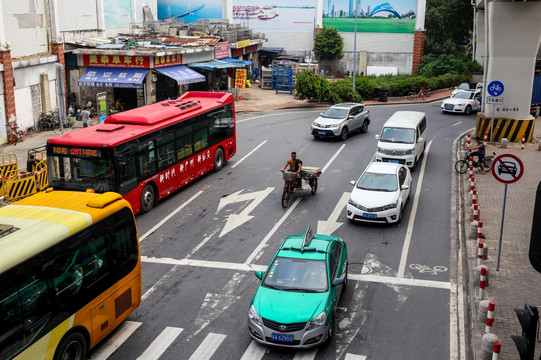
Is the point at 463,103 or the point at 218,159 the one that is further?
the point at 463,103

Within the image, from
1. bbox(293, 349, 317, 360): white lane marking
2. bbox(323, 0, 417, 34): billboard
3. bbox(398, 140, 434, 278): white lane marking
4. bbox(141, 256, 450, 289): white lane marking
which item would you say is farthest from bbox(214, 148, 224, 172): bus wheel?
bbox(323, 0, 417, 34): billboard

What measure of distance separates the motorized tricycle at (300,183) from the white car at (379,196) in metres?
2.22

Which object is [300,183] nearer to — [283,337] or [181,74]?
[283,337]

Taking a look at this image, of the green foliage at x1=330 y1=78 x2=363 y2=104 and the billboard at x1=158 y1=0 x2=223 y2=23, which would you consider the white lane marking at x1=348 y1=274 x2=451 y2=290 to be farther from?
the billboard at x1=158 y1=0 x2=223 y2=23

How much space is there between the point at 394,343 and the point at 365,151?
17360 millimetres

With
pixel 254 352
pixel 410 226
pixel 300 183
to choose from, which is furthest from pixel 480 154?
pixel 254 352

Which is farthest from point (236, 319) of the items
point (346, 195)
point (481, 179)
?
point (481, 179)

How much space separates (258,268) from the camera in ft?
50.0

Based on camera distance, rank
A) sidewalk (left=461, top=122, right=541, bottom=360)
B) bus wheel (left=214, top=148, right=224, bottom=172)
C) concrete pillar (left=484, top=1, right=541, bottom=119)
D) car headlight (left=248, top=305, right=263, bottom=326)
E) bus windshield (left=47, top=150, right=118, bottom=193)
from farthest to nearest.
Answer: concrete pillar (left=484, top=1, right=541, bottom=119) → bus wheel (left=214, top=148, right=224, bottom=172) → bus windshield (left=47, top=150, right=118, bottom=193) → sidewalk (left=461, top=122, right=541, bottom=360) → car headlight (left=248, top=305, right=263, bottom=326)

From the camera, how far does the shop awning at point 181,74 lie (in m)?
38.3

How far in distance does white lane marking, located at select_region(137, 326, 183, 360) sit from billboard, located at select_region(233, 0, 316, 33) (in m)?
53.7

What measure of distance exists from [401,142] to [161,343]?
609 inches

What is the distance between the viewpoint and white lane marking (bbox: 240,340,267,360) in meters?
11.2

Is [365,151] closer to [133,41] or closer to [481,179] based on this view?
[481,179]
